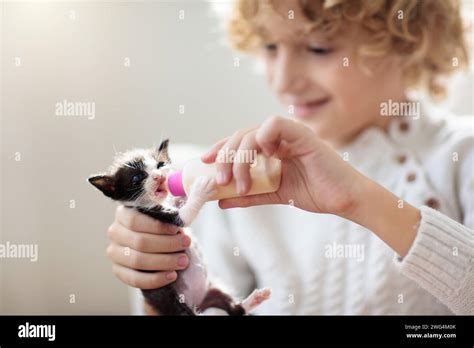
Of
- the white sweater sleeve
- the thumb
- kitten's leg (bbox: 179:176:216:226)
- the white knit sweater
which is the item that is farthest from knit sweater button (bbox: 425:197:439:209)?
kitten's leg (bbox: 179:176:216:226)

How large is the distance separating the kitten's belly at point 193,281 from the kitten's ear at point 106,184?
0.12 m

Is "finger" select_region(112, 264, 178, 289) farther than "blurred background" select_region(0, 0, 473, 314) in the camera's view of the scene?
No

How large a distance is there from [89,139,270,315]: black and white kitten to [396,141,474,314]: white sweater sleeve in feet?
0.73

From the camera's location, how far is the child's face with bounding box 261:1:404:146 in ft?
2.56

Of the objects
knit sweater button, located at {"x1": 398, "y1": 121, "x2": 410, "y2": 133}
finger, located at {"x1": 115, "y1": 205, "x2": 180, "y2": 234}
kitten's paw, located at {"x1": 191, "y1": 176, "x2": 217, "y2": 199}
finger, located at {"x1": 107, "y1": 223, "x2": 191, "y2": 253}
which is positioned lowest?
finger, located at {"x1": 107, "y1": 223, "x2": 191, "y2": 253}

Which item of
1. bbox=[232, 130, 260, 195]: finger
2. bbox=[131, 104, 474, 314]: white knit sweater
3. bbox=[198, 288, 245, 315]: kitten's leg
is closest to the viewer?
bbox=[232, 130, 260, 195]: finger

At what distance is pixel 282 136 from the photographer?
0.57 metres

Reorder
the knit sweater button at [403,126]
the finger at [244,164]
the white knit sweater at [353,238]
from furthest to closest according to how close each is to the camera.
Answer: the knit sweater button at [403,126], the white knit sweater at [353,238], the finger at [244,164]

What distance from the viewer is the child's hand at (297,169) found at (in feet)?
1.85

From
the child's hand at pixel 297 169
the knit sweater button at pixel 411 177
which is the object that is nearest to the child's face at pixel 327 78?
the knit sweater button at pixel 411 177

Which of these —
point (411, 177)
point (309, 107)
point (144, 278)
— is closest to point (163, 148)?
point (144, 278)

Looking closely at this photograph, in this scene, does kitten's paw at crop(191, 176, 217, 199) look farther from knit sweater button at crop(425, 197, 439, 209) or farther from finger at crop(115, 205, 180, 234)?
knit sweater button at crop(425, 197, 439, 209)

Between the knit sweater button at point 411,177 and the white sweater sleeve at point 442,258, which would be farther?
the knit sweater button at point 411,177

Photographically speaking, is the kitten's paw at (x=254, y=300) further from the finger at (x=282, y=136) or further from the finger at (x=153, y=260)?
the finger at (x=282, y=136)
